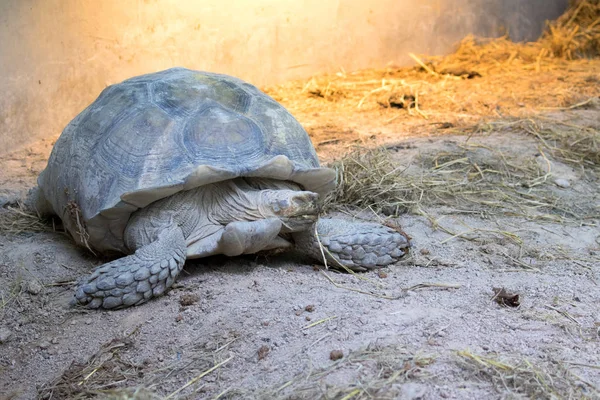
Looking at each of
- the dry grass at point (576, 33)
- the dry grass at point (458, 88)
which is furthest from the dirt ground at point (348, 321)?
the dry grass at point (576, 33)

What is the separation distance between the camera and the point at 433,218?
4.01m

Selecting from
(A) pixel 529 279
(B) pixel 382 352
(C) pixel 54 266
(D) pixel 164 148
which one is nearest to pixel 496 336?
(B) pixel 382 352

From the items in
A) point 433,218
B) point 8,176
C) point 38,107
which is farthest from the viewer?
point 38,107

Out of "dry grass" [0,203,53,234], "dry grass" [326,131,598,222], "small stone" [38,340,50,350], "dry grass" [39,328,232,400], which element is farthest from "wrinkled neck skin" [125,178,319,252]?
"dry grass" [326,131,598,222]

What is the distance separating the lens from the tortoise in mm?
3045

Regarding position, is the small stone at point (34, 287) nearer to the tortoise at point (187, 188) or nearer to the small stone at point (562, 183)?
the tortoise at point (187, 188)

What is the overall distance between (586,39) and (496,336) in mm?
8006

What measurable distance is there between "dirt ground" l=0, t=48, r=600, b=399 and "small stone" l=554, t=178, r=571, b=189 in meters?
0.02

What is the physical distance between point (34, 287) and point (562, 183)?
3488mm

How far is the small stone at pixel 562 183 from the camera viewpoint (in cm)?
465

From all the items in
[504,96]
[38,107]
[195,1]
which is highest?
[195,1]

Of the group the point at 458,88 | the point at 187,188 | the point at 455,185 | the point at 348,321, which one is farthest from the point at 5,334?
the point at 458,88

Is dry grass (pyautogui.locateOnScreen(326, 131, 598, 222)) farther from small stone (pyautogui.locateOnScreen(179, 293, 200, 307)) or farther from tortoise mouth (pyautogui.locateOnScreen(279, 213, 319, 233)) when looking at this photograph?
small stone (pyautogui.locateOnScreen(179, 293, 200, 307))

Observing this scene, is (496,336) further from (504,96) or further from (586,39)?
(586,39)
